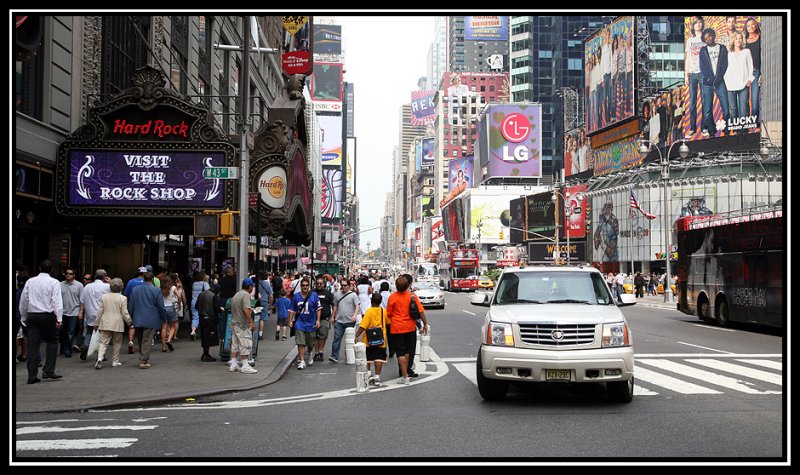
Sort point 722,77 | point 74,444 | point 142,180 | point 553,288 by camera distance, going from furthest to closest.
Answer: point 722,77 < point 142,180 < point 553,288 < point 74,444

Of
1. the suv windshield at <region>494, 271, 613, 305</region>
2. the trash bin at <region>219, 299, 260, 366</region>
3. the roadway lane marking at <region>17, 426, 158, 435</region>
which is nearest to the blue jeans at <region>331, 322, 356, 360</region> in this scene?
the trash bin at <region>219, 299, 260, 366</region>

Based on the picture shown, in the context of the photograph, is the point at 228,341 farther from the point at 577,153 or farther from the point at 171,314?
the point at 577,153

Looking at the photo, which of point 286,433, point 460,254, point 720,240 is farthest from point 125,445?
point 460,254

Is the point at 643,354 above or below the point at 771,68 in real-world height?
below

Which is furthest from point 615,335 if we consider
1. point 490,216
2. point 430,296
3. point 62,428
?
point 490,216

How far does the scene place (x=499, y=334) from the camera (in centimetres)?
1038

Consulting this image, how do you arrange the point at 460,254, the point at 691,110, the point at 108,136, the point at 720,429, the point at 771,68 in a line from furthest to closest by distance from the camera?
the point at 771,68
the point at 691,110
the point at 460,254
the point at 108,136
the point at 720,429

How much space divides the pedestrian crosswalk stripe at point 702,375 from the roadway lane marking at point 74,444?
901 centimetres

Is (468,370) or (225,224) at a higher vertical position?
(225,224)

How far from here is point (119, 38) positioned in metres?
24.6

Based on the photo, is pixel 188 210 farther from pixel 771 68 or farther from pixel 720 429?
pixel 771 68

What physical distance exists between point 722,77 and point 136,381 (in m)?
78.8

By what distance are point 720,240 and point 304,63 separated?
15.1m

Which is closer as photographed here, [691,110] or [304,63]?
[304,63]
